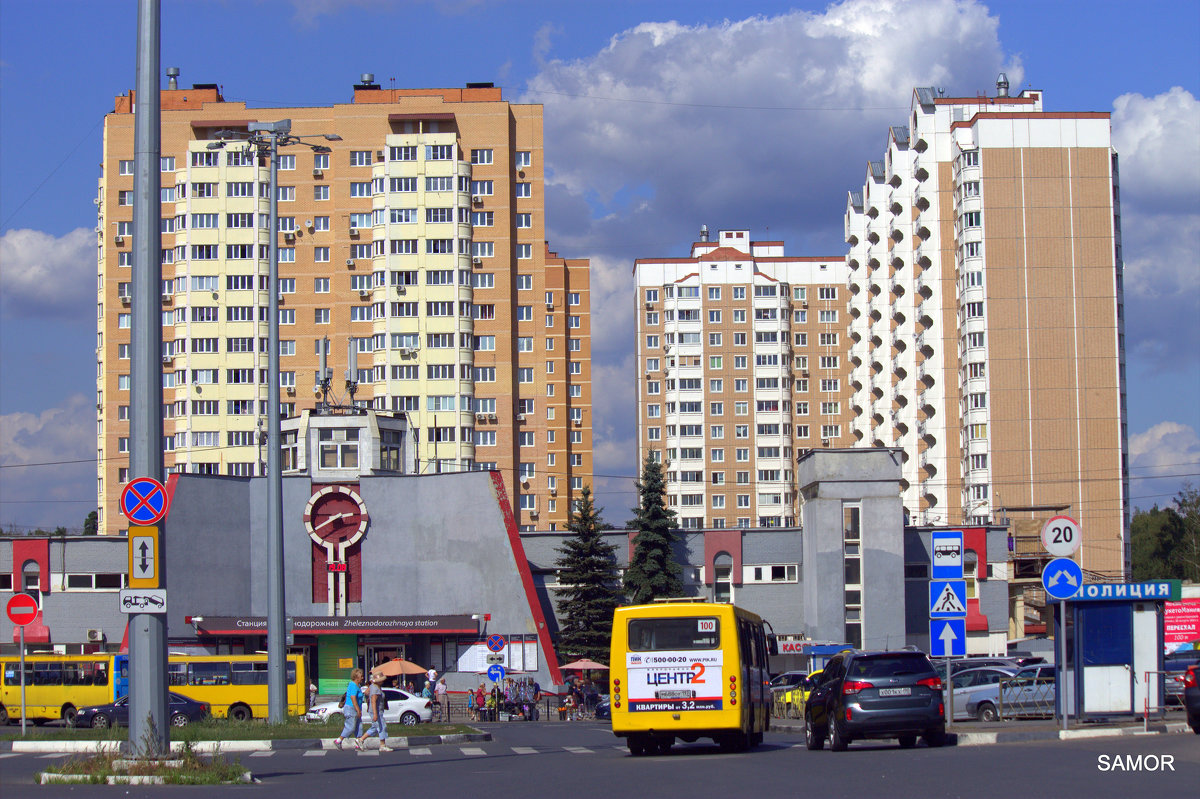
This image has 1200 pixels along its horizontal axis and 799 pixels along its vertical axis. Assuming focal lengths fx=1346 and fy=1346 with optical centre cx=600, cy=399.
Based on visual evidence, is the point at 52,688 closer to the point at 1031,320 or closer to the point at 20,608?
the point at 20,608

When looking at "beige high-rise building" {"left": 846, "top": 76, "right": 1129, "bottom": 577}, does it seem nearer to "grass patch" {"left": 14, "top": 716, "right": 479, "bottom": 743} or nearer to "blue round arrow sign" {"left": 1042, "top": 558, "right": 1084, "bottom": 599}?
"grass patch" {"left": 14, "top": 716, "right": 479, "bottom": 743}

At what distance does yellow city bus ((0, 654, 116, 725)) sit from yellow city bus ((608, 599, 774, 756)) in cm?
2745

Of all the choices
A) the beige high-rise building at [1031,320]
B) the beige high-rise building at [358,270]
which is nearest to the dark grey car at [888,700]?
the beige high-rise building at [1031,320]

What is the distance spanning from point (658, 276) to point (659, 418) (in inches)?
547

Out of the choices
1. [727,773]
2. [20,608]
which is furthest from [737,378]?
[727,773]

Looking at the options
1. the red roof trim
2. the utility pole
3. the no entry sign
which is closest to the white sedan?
the no entry sign

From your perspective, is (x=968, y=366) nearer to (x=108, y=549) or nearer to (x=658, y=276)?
(x=658, y=276)

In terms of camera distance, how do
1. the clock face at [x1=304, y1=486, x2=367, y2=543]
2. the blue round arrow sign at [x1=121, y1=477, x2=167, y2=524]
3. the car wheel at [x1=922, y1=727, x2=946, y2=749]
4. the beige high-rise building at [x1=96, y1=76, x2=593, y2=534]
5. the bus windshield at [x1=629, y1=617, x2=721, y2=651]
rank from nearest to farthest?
the blue round arrow sign at [x1=121, y1=477, x2=167, y2=524] → the car wheel at [x1=922, y1=727, x2=946, y2=749] → the bus windshield at [x1=629, y1=617, x2=721, y2=651] → the clock face at [x1=304, y1=486, x2=367, y2=543] → the beige high-rise building at [x1=96, y1=76, x2=593, y2=534]

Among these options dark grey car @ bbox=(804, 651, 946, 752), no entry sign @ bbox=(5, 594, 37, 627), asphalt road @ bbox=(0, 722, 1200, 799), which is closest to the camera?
asphalt road @ bbox=(0, 722, 1200, 799)

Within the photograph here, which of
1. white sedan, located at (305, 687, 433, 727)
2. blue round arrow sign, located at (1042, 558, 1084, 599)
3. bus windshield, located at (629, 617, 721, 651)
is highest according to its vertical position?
blue round arrow sign, located at (1042, 558, 1084, 599)

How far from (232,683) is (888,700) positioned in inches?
1171

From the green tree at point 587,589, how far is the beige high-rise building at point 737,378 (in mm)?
59984

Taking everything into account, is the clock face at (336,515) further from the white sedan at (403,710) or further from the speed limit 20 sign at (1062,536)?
the speed limit 20 sign at (1062,536)

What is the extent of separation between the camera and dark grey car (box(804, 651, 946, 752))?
21.0 metres
